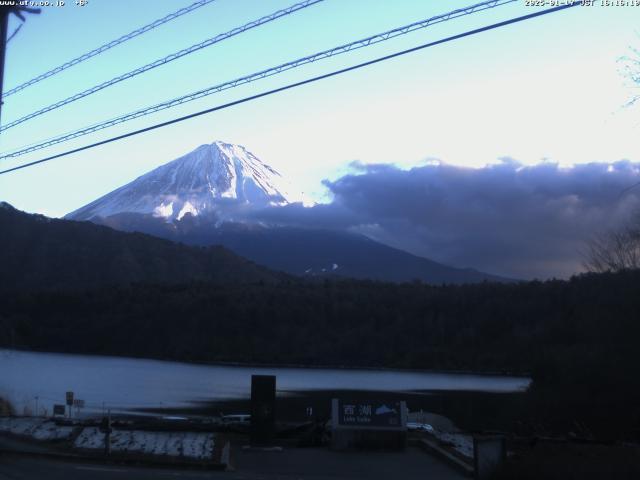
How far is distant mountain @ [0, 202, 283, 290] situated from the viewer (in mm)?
154375

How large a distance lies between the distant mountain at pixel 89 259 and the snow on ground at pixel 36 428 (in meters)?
128

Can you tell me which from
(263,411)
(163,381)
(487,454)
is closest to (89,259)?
(163,381)

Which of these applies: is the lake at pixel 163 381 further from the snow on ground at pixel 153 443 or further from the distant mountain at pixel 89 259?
the snow on ground at pixel 153 443

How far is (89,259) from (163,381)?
80.3 m

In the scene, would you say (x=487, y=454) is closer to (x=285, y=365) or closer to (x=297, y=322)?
(x=285, y=365)

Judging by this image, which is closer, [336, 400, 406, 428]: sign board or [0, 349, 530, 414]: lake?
[336, 400, 406, 428]: sign board

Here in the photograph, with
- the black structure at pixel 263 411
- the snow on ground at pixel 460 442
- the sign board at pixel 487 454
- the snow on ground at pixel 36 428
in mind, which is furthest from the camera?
the snow on ground at pixel 460 442

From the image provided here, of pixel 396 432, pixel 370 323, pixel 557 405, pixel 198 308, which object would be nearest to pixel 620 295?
pixel 557 405

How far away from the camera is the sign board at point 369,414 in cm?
2088

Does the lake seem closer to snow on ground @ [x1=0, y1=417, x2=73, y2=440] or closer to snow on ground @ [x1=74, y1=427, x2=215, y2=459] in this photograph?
snow on ground @ [x1=0, y1=417, x2=73, y2=440]

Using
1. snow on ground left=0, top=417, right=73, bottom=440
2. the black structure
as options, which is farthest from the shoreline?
the black structure

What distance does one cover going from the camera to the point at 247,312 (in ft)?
437

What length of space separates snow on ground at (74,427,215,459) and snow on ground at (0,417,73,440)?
64cm

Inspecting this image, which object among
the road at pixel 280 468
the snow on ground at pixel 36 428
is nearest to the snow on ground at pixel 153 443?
the snow on ground at pixel 36 428
